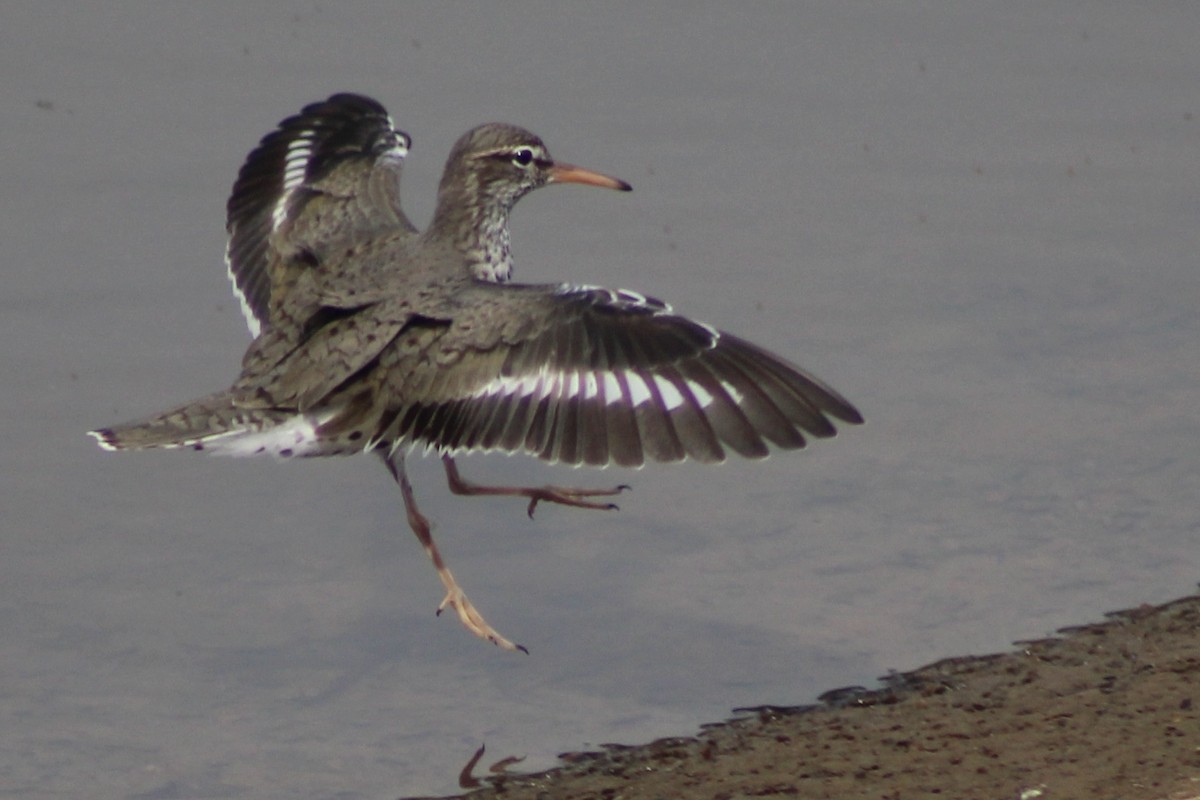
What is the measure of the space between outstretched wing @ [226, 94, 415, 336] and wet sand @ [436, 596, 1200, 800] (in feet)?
9.07

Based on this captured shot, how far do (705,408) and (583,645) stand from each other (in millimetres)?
1873

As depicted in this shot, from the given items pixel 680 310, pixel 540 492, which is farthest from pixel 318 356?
pixel 680 310

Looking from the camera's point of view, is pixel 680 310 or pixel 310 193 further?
pixel 680 310

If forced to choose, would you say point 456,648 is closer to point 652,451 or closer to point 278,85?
point 652,451

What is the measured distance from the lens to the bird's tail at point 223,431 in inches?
297

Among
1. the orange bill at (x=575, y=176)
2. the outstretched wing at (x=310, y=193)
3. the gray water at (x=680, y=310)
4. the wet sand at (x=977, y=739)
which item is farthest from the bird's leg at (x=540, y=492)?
the orange bill at (x=575, y=176)

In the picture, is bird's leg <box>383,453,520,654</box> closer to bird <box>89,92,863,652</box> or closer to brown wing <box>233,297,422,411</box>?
bird <box>89,92,863,652</box>

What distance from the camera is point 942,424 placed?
995 cm

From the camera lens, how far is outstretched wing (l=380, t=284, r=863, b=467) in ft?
22.2

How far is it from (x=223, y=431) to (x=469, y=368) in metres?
1.03

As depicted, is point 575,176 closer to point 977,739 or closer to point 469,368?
point 469,368

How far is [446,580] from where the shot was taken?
8.21 meters

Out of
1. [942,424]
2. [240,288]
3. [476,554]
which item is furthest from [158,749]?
[942,424]

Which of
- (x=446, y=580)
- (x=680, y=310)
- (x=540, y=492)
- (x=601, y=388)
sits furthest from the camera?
(x=680, y=310)
